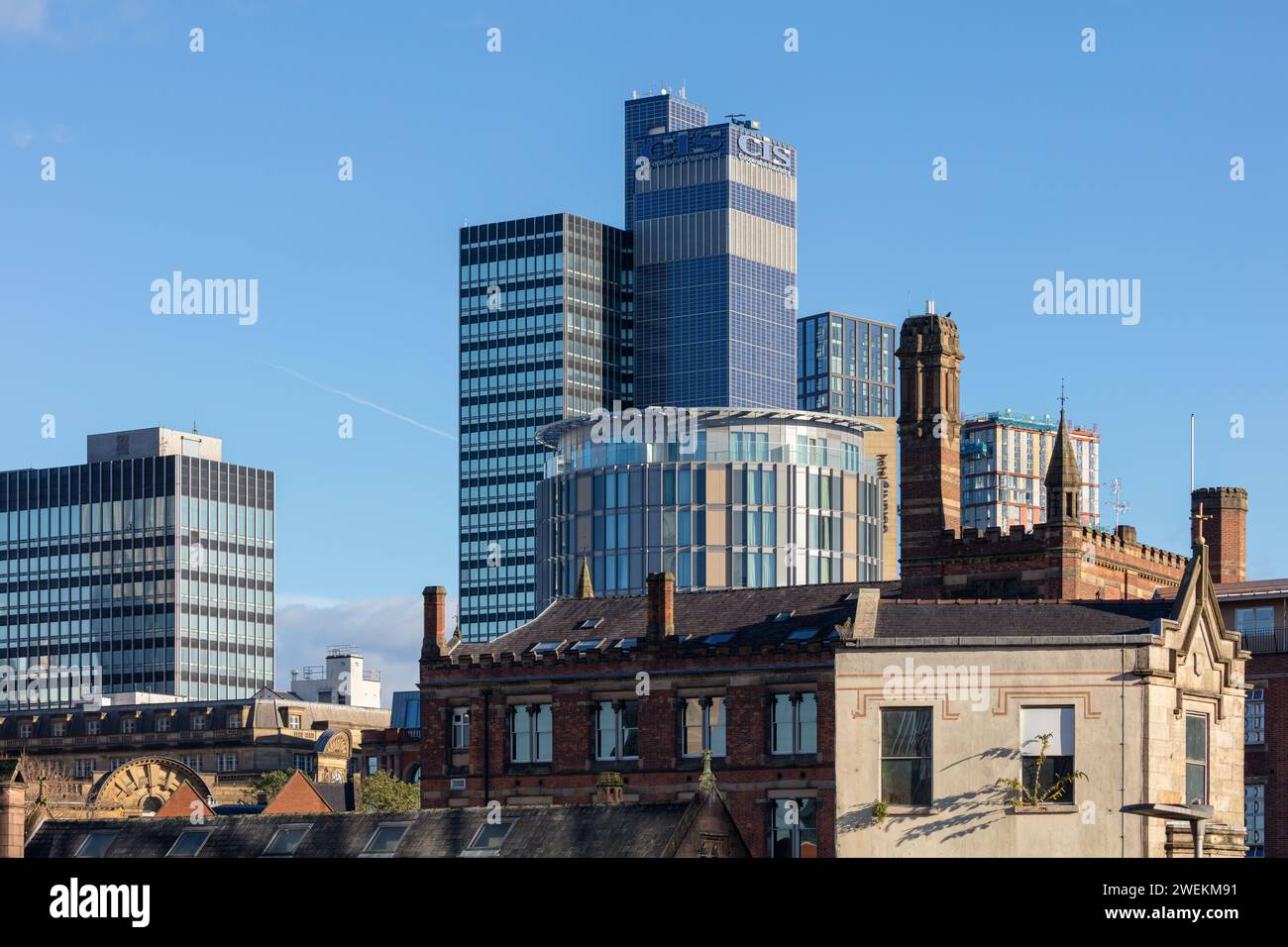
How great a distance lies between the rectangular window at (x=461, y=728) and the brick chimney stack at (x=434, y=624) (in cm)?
314

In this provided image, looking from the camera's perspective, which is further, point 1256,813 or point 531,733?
point 531,733

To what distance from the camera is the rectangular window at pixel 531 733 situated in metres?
97.6

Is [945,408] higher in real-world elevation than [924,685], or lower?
higher

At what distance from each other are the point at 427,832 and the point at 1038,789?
20269 mm

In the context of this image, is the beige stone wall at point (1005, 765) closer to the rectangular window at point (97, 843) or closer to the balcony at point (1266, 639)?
the rectangular window at point (97, 843)

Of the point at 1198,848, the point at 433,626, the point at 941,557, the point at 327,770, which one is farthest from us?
the point at 327,770

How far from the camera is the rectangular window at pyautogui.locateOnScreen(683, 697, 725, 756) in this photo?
308ft

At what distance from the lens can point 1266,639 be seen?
92.4 meters

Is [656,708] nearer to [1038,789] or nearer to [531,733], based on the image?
[531,733]

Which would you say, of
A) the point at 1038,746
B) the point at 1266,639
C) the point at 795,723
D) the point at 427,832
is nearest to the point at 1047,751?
the point at 1038,746
